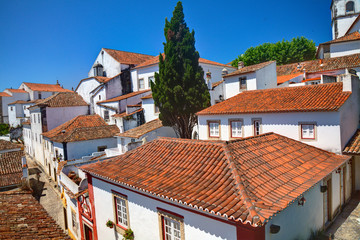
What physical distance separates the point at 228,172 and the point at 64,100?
30.1 m

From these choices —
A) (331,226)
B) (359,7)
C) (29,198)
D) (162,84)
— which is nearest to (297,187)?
(331,226)

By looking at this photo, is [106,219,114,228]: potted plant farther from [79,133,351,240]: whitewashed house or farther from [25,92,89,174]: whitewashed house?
[25,92,89,174]: whitewashed house

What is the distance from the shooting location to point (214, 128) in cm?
1827

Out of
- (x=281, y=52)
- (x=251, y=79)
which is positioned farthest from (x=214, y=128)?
(x=281, y=52)

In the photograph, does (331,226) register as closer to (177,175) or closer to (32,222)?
(177,175)

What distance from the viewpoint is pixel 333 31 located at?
143 ft

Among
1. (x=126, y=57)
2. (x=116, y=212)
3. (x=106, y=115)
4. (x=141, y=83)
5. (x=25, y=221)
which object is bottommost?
(x=116, y=212)

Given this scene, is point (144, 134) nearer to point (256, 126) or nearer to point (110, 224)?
point (256, 126)

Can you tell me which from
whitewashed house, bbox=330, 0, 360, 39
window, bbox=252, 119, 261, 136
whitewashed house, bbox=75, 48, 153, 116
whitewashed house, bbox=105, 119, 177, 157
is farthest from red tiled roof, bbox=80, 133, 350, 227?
whitewashed house, bbox=330, 0, 360, 39

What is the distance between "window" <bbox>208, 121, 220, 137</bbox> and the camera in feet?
59.1

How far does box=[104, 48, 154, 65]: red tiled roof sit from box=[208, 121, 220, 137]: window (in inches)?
752

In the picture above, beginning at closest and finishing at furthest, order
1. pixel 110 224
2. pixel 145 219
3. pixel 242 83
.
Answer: pixel 145 219, pixel 110 224, pixel 242 83

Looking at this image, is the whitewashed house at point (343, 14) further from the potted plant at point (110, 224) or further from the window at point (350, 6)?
the potted plant at point (110, 224)

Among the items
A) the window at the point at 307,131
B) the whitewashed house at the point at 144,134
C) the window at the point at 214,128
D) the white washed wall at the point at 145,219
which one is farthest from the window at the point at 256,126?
the white washed wall at the point at 145,219
